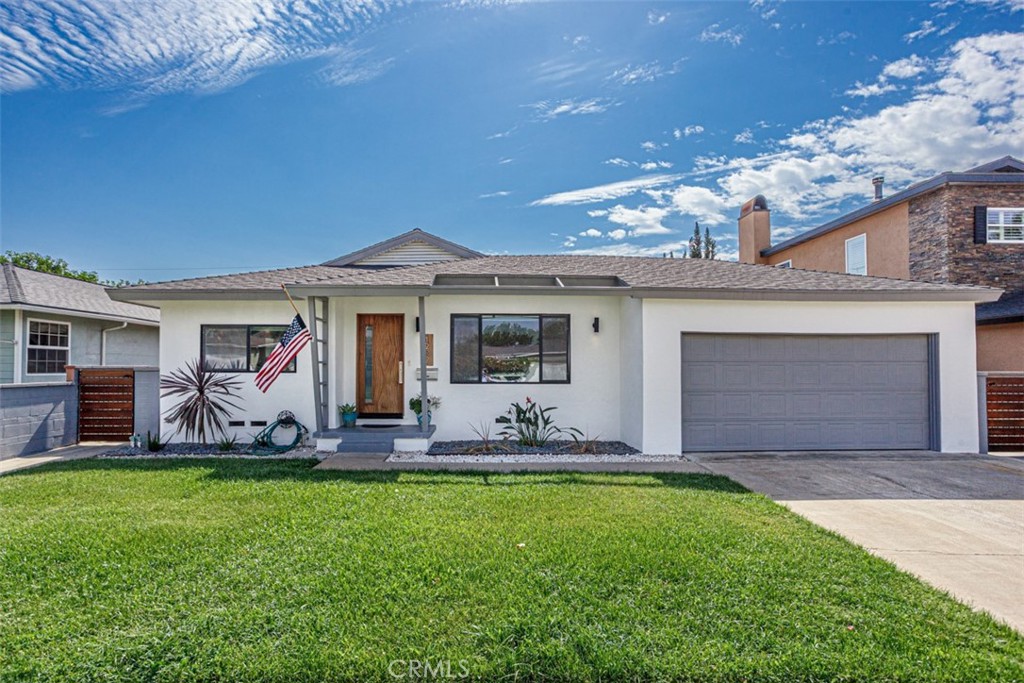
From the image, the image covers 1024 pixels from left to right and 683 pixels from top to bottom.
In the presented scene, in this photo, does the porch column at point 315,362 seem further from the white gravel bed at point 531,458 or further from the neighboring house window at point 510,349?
the neighboring house window at point 510,349

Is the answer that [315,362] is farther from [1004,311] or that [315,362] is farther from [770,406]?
[1004,311]

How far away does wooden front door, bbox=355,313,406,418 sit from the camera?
10320mm

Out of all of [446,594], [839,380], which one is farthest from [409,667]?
[839,380]

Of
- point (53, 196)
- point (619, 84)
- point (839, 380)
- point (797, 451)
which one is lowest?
point (797, 451)

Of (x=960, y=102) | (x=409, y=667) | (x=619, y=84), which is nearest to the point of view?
(x=409, y=667)

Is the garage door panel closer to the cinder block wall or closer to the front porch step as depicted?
the front porch step

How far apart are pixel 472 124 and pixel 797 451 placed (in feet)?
37.6

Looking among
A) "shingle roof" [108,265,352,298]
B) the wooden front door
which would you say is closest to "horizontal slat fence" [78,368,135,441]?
"shingle roof" [108,265,352,298]

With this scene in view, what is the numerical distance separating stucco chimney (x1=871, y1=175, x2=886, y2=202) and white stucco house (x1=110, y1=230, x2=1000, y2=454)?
858cm

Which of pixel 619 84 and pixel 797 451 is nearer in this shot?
pixel 797 451

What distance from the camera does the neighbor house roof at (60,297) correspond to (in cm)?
1223

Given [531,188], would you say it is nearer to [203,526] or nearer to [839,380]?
[839,380]

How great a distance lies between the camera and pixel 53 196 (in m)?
17.6

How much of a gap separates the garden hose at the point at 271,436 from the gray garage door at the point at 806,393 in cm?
728
